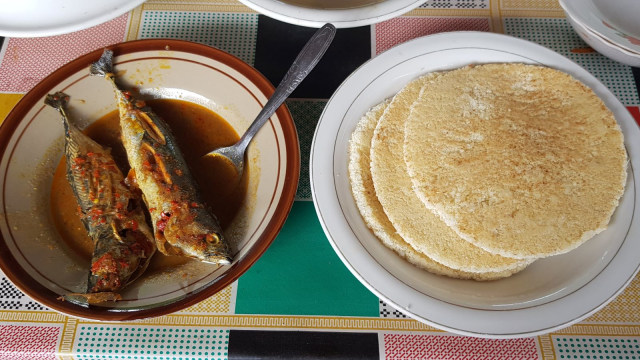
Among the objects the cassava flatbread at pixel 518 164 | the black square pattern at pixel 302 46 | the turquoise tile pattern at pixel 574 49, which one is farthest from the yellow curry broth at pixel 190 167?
the turquoise tile pattern at pixel 574 49

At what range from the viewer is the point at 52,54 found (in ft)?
5.54

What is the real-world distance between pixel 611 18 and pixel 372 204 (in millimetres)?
998

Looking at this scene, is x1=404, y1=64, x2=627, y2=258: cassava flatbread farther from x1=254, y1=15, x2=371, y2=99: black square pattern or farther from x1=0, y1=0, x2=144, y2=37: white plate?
x1=0, y1=0, x2=144, y2=37: white plate

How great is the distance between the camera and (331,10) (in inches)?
43.2

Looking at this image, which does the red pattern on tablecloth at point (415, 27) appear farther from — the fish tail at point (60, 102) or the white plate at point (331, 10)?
the fish tail at point (60, 102)

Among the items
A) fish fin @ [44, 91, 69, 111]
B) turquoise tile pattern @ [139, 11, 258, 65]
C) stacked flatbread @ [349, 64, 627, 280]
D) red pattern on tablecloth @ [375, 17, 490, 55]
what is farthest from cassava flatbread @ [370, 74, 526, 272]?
fish fin @ [44, 91, 69, 111]

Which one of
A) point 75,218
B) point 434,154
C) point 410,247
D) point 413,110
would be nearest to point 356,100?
point 413,110

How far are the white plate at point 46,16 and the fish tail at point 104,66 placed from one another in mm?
553

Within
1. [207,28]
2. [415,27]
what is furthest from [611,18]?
[207,28]

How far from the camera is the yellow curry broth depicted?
1395mm

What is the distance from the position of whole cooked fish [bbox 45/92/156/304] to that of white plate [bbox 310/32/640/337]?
0.60m

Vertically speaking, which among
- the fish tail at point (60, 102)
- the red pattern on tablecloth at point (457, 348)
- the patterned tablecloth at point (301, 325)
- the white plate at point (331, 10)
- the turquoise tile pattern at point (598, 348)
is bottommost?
the turquoise tile pattern at point (598, 348)

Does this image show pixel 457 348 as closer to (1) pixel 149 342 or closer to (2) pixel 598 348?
(2) pixel 598 348

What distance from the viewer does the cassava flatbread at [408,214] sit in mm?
1144
